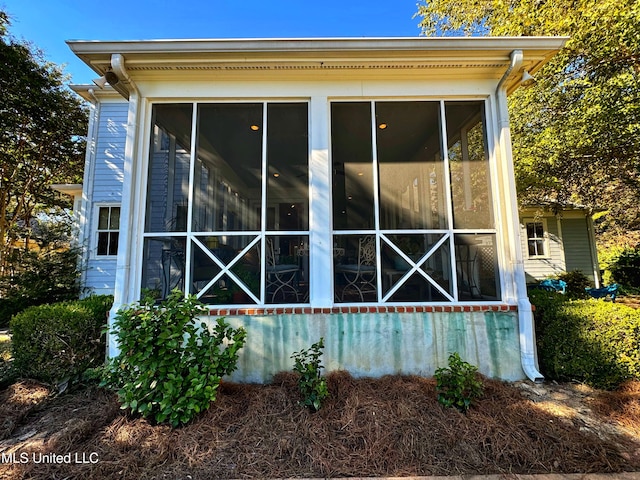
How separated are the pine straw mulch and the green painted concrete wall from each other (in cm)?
35

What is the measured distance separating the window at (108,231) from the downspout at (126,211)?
12.0ft

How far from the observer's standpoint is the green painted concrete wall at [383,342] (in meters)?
3.16

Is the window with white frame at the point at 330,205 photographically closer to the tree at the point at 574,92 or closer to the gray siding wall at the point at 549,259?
the tree at the point at 574,92

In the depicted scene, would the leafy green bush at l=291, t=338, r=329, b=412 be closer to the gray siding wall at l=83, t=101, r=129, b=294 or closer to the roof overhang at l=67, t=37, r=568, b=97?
the roof overhang at l=67, t=37, r=568, b=97

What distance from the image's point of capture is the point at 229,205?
11.6 feet

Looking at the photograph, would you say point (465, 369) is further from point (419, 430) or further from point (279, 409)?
point (279, 409)

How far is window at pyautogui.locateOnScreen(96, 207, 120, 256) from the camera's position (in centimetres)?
632

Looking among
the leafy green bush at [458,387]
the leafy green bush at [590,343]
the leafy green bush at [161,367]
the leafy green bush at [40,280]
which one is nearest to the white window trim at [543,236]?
the leafy green bush at [590,343]

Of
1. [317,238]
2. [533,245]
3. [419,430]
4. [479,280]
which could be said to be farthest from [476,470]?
[533,245]

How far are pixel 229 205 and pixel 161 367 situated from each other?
1.83 m

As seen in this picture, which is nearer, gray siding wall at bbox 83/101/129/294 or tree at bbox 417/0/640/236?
tree at bbox 417/0/640/236

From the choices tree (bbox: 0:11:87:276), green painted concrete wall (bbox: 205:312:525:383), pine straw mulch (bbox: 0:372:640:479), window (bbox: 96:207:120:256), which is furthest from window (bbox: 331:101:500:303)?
tree (bbox: 0:11:87:276)

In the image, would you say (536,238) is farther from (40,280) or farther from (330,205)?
(40,280)

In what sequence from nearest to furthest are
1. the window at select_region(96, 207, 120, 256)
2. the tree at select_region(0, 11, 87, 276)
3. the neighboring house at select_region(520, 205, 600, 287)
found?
the window at select_region(96, 207, 120, 256) < the tree at select_region(0, 11, 87, 276) < the neighboring house at select_region(520, 205, 600, 287)
